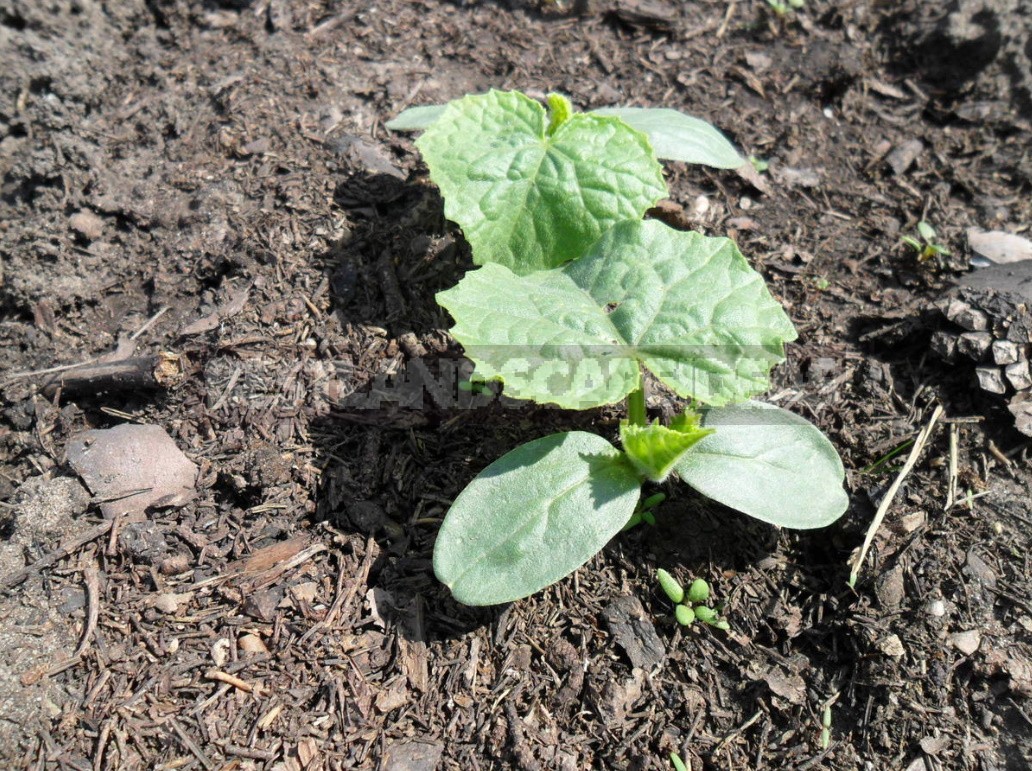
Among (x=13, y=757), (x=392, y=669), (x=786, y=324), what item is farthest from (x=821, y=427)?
(x=13, y=757)

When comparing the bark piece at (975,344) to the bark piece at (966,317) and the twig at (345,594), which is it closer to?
the bark piece at (966,317)

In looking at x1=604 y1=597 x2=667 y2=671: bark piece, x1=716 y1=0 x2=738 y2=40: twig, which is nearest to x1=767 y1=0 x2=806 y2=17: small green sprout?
x1=716 y1=0 x2=738 y2=40: twig

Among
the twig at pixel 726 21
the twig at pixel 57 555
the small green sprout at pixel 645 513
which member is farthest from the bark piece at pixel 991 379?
the twig at pixel 57 555

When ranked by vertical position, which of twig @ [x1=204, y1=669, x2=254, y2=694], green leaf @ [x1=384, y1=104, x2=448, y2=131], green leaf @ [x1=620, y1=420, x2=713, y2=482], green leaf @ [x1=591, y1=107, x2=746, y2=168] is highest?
green leaf @ [x1=591, y1=107, x2=746, y2=168]

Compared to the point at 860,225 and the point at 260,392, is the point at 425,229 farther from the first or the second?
the point at 860,225

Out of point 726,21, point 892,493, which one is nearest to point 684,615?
point 892,493

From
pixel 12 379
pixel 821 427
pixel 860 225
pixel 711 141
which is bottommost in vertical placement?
pixel 12 379

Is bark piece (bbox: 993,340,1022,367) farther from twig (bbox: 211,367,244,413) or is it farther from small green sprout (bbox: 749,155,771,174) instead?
twig (bbox: 211,367,244,413)

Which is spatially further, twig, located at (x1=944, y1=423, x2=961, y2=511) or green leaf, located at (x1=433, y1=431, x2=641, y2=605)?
twig, located at (x1=944, y1=423, x2=961, y2=511)
